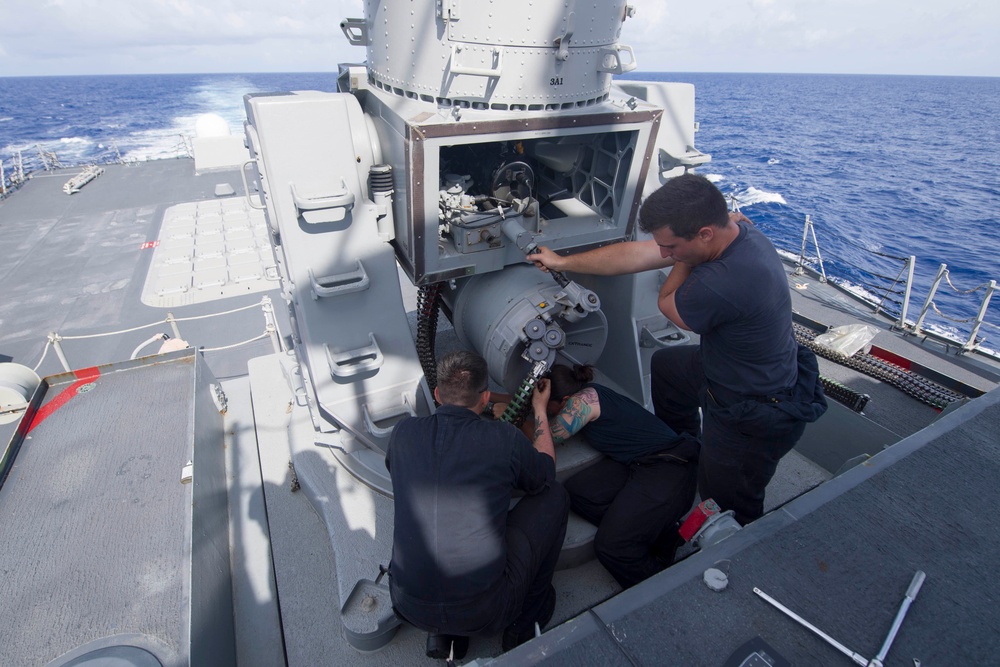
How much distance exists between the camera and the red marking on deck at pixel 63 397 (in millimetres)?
3869

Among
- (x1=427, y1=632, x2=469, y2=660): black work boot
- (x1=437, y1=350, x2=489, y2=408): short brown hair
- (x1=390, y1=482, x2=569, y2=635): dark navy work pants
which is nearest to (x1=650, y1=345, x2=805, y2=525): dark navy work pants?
(x1=390, y1=482, x2=569, y2=635): dark navy work pants

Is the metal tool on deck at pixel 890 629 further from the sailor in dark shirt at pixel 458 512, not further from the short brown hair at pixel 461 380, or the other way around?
the short brown hair at pixel 461 380

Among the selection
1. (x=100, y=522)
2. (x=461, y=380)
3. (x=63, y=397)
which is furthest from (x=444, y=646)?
(x=63, y=397)

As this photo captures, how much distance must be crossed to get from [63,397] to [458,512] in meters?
3.73

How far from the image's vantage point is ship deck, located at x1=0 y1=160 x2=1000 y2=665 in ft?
4.70

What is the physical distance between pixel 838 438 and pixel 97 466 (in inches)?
210

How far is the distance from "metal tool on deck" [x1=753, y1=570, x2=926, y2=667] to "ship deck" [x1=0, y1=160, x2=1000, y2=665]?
0.02 meters

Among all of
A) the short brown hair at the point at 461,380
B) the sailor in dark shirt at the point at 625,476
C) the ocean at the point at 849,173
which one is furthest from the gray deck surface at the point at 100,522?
the ocean at the point at 849,173

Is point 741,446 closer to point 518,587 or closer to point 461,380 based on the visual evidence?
point 518,587

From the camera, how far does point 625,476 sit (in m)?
3.24

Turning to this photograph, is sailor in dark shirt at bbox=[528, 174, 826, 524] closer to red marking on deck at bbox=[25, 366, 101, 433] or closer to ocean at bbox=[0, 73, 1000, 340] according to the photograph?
red marking on deck at bbox=[25, 366, 101, 433]

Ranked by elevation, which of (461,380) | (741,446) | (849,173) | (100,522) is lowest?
(849,173)

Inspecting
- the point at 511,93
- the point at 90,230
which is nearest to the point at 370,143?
the point at 511,93

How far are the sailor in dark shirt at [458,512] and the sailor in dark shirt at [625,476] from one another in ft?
2.23
